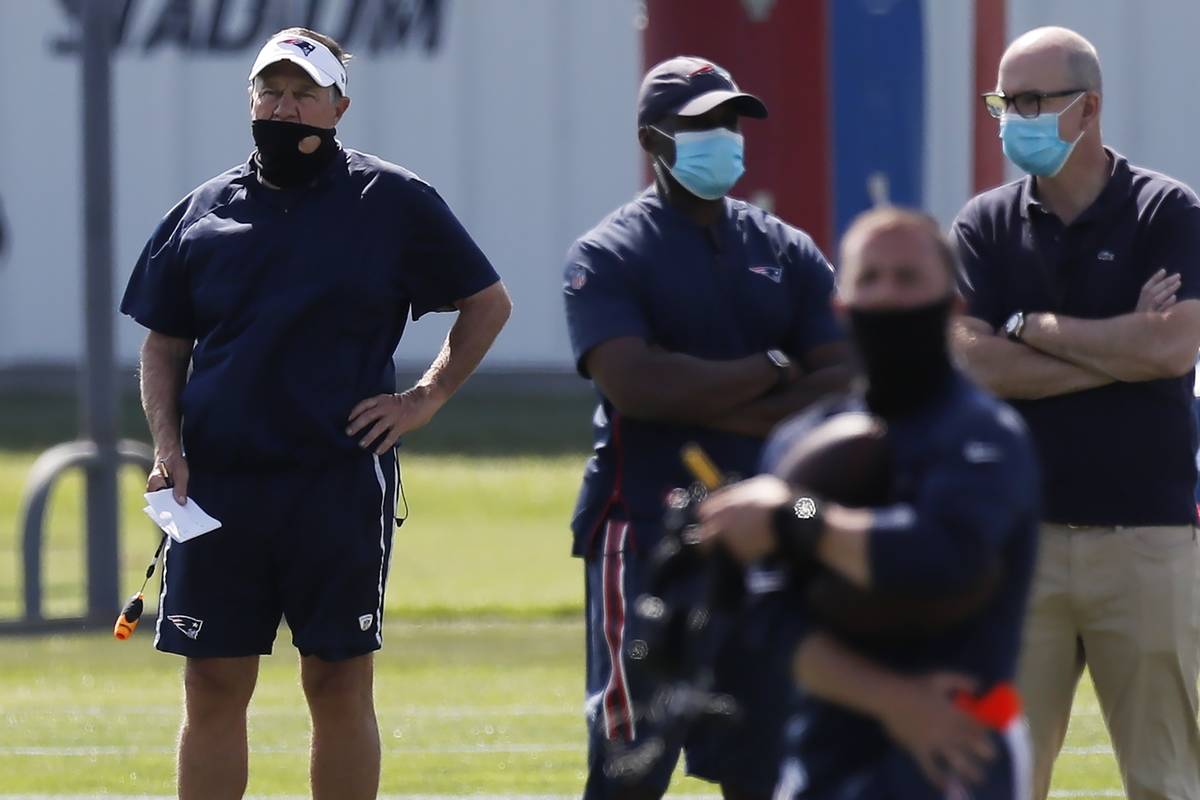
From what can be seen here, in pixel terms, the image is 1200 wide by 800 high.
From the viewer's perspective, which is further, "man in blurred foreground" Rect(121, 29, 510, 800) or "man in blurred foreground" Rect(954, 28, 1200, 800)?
"man in blurred foreground" Rect(121, 29, 510, 800)

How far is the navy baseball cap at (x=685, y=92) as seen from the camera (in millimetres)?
5850

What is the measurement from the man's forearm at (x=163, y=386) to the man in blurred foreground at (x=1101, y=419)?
2.02m

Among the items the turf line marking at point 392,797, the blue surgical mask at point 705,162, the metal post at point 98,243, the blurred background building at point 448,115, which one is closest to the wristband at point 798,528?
the blue surgical mask at point 705,162

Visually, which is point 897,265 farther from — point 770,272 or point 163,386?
point 163,386

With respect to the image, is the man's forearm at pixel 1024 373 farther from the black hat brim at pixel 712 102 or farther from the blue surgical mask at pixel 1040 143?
the black hat brim at pixel 712 102

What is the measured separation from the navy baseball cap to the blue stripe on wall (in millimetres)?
7398

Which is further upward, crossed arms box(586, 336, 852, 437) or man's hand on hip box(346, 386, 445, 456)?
crossed arms box(586, 336, 852, 437)

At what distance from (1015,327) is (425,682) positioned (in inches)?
192

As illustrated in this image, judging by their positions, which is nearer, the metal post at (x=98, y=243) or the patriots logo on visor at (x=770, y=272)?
the patriots logo on visor at (x=770, y=272)

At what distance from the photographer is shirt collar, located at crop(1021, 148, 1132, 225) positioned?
601 cm

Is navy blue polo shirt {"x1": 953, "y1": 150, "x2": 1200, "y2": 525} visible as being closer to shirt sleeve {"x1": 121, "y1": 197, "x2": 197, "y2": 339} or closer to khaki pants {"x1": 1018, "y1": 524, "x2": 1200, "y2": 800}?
khaki pants {"x1": 1018, "y1": 524, "x2": 1200, "y2": 800}

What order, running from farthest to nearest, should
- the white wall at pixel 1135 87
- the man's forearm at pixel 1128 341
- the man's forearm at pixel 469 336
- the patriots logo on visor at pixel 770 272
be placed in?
the white wall at pixel 1135 87, the man's forearm at pixel 469 336, the man's forearm at pixel 1128 341, the patriots logo on visor at pixel 770 272

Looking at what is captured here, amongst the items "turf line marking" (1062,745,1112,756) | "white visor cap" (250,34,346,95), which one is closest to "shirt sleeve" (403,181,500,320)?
"white visor cap" (250,34,346,95)

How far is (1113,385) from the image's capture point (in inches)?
237
